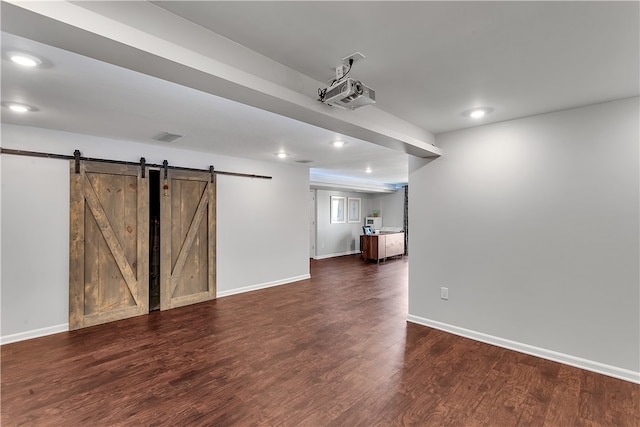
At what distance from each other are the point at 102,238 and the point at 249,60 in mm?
3456

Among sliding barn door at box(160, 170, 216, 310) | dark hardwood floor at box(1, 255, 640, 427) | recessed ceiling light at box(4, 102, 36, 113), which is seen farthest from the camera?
sliding barn door at box(160, 170, 216, 310)

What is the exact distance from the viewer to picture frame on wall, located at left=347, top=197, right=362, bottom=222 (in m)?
10.5

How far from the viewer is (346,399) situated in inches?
90.3

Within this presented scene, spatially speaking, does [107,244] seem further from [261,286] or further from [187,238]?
[261,286]

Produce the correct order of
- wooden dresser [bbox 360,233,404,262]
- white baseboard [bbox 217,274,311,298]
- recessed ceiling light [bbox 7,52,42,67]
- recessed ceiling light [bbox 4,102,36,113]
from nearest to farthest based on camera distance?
recessed ceiling light [bbox 7,52,42,67], recessed ceiling light [bbox 4,102,36,113], white baseboard [bbox 217,274,311,298], wooden dresser [bbox 360,233,404,262]

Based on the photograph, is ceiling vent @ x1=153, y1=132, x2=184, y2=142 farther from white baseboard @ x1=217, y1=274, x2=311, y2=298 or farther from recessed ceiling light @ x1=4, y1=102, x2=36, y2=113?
white baseboard @ x1=217, y1=274, x2=311, y2=298

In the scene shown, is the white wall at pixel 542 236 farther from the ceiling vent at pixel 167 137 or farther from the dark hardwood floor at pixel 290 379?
the ceiling vent at pixel 167 137

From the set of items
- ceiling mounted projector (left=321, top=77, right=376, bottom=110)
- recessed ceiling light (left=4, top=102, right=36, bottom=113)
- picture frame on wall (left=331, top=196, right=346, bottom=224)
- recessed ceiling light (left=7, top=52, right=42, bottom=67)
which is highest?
recessed ceiling light (left=7, top=52, right=42, bottom=67)

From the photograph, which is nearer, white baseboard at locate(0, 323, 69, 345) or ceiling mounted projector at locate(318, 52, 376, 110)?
ceiling mounted projector at locate(318, 52, 376, 110)

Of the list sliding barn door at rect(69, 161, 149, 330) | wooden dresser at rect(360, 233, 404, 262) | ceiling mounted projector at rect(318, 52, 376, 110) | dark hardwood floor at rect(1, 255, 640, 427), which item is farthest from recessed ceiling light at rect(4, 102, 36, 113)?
wooden dresser at rect(360, 233, 404, 262)

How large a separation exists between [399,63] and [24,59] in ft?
7.90

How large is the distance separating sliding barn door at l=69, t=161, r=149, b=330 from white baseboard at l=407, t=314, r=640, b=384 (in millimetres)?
3921

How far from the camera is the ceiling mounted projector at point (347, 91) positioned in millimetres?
1877

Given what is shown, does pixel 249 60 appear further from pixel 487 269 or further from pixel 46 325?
pixel 46 325
